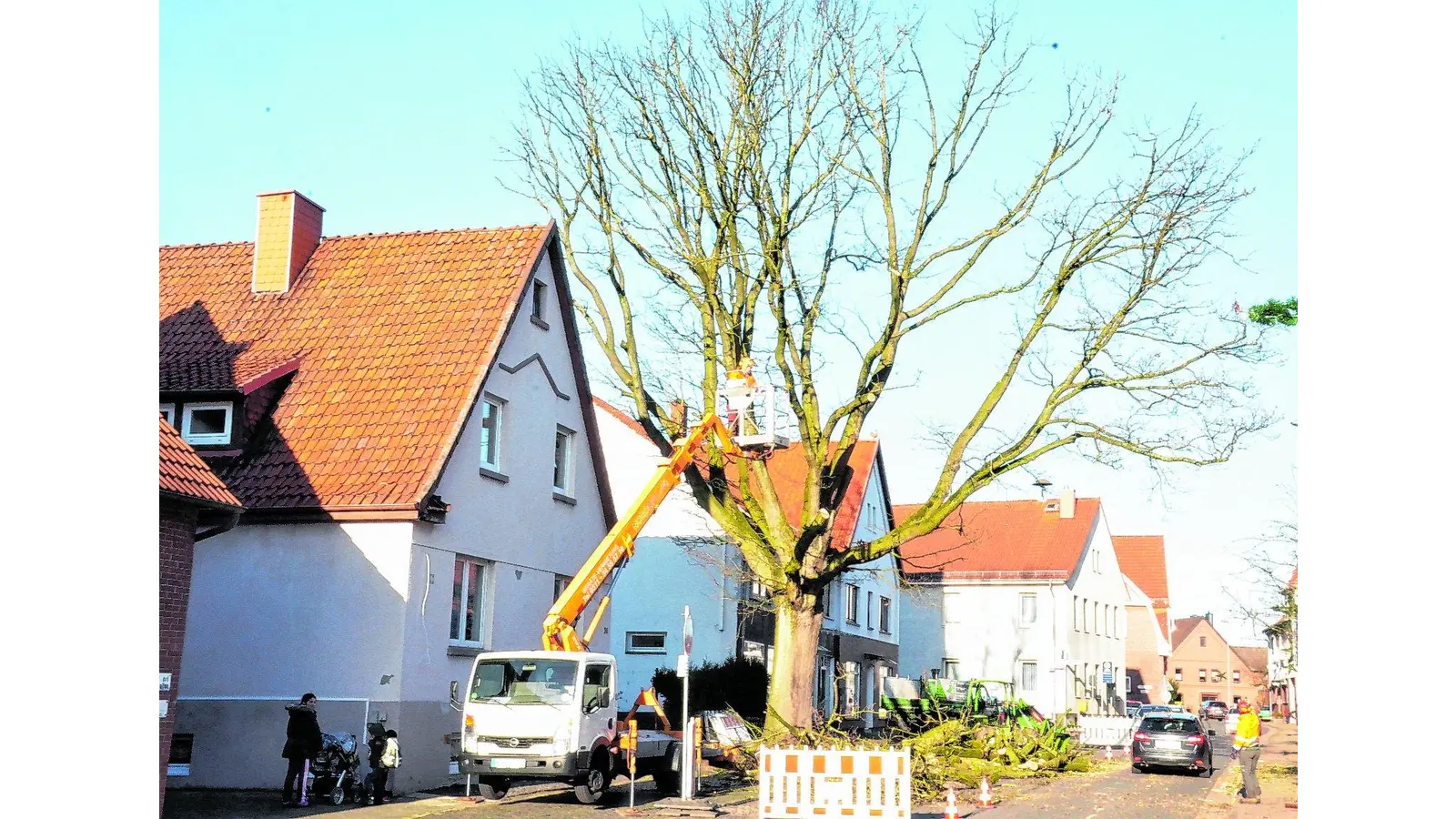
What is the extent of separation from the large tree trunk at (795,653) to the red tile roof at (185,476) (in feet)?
30.8

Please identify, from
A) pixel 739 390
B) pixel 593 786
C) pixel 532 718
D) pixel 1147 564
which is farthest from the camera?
pixel 1147 564

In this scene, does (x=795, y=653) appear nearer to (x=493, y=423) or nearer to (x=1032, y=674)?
(x=493, y=423)

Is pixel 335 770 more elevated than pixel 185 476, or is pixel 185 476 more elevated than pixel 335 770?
pixel 185 476

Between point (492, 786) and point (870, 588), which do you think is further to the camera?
point (870, 588)

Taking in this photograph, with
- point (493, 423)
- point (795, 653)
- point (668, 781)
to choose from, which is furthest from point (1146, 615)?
point (668, 781)

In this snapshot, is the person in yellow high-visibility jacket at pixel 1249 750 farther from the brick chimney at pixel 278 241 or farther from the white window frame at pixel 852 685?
the white window frame at pixel 852 685

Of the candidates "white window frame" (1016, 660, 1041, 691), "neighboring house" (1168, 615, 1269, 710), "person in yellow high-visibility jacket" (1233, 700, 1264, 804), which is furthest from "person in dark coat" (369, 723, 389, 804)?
"neighboring house" (1168, 615, 1269, 710)

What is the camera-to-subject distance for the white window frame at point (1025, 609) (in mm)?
63469

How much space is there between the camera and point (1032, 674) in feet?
206

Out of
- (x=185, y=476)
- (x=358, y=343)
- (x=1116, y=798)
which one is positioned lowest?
(x=1116, y=798)

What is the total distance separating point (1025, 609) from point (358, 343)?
1780 inches

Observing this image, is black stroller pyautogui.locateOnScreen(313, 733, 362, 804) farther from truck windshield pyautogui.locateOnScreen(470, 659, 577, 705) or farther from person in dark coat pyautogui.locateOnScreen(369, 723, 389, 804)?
truck windshield pyautogui.locateOnScreen(470, 659, 577, 705)

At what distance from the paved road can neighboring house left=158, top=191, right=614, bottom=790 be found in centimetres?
Answer: 897

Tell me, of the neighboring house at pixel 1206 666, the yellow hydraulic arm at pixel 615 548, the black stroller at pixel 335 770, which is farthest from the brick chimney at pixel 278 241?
the neighboring house at pixel 1206 666
